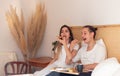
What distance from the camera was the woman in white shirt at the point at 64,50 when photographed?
311 centimetres

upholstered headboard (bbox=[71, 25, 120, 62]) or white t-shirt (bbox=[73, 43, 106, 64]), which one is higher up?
upholstered headboard (bbox=[71, 25, 120, 62])

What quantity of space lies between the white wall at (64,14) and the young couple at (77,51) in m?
0.27

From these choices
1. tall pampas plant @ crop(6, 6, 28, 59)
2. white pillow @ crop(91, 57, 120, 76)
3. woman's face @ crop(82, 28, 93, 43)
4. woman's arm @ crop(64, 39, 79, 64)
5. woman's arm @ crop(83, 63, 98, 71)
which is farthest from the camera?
tall pampas plant @ crop(6, 6, 28, 59)

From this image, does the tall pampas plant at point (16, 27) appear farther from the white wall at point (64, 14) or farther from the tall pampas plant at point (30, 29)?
the white wall at point (64, 14)

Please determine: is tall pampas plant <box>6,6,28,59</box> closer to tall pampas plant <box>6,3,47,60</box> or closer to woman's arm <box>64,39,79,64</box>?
tall pampas plant <box>6,3,47,60</box>

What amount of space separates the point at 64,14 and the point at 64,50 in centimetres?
78

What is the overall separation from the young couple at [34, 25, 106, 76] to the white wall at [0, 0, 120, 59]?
0.27 meters

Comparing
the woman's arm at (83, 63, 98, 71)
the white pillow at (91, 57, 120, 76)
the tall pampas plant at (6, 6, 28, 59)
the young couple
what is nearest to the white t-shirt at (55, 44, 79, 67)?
the young couple

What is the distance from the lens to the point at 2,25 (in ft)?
13.2

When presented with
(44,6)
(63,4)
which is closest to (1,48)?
(44,6)

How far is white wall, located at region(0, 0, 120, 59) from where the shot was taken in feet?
9.89

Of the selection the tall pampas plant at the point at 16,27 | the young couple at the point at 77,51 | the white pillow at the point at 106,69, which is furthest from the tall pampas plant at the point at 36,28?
the white pillow at the point at 106,69

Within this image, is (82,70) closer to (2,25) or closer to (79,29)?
(79,29)

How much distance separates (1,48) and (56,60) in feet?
3.81
